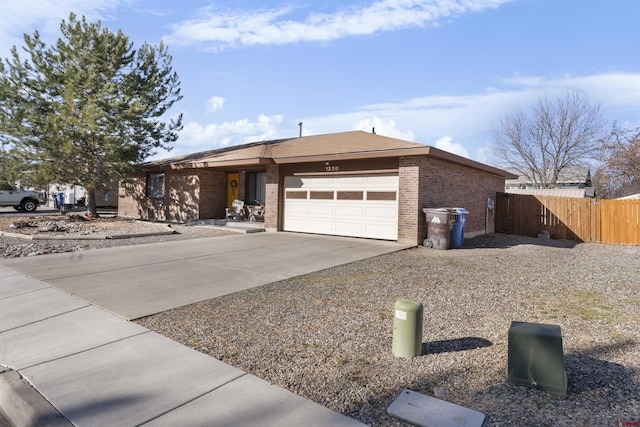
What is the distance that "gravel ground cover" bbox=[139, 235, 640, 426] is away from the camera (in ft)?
9.96

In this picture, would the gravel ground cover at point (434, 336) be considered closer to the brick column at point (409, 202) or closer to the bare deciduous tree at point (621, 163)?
the brick column at point (409, 202)

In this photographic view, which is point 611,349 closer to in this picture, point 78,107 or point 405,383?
point 405,383

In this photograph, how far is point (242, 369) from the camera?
3.57 meters

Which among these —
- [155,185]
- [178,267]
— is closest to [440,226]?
[178,267]

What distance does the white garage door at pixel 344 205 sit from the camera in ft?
41.1

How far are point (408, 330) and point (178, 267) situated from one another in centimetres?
575

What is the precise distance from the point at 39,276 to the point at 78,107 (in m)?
12.1

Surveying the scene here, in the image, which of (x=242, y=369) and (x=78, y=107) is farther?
(x=78, y=107)

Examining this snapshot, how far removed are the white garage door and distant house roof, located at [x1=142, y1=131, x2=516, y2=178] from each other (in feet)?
3.14

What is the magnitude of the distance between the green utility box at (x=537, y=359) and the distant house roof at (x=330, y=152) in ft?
27.9

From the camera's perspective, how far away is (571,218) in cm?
1571

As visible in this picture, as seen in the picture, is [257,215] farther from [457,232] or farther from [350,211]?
[457,232]

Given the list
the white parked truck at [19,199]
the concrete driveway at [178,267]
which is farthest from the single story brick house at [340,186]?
the white parked truck at [19,199]

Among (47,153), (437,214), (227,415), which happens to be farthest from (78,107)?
(227,415)
